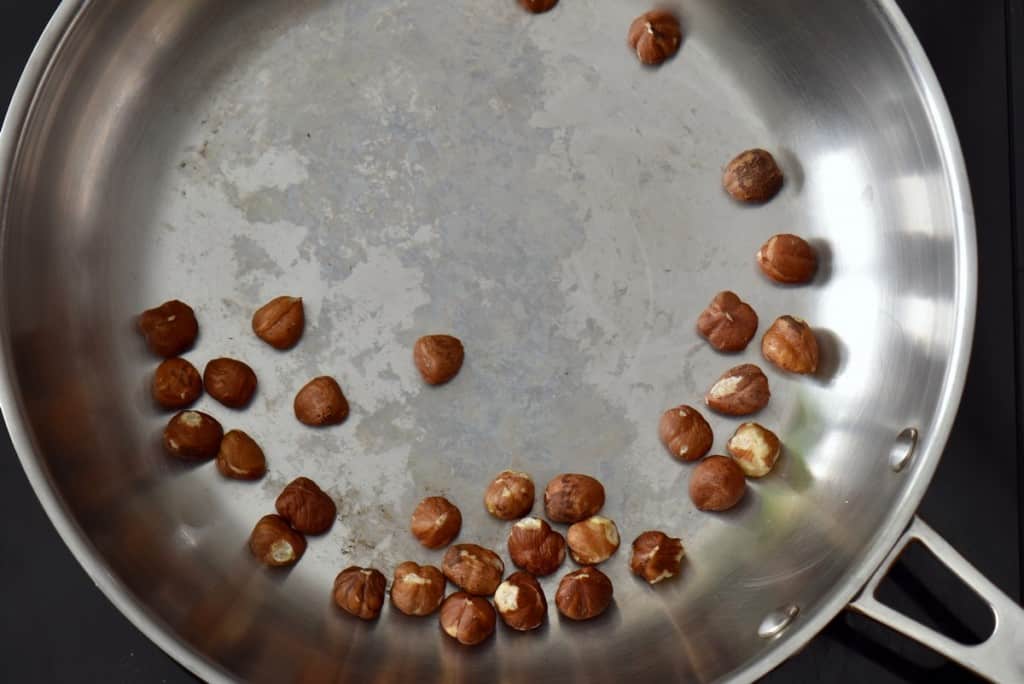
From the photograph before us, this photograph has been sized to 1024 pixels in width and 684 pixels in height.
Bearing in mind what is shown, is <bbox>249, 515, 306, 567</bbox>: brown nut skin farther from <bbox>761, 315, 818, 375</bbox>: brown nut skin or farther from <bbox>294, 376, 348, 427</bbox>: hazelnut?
<bbox>761, 315, 818, 375</bbox>: brown nut skin

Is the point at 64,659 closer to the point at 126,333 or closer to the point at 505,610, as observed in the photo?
the point at 126,333

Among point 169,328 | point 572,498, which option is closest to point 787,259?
point 572,498

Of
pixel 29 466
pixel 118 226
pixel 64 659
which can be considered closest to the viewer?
pixel 29 466

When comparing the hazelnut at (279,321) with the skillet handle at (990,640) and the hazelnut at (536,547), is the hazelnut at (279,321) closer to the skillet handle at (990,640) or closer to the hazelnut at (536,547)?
the hazelnut at (536,547)

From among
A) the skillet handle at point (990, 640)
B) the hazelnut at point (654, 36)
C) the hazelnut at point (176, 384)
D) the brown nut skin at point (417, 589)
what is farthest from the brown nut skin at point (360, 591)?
the hazelnut at point (654, 36)

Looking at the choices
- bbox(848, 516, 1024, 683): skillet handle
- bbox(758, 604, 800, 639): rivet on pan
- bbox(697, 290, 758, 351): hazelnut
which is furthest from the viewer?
bbox(697, 290, 758, 351): hazelnut

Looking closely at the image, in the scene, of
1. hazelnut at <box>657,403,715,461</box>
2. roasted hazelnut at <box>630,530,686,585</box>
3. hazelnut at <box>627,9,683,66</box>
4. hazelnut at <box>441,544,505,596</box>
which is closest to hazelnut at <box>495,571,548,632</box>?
hazelnut at <box>441,544,505,596</box>

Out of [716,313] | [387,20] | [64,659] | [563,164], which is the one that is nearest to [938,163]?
[716,313]
